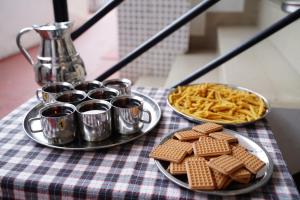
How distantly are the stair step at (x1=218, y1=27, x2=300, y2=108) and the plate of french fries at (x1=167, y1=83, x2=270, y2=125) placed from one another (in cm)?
46

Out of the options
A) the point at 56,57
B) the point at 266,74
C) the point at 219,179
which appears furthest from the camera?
the point at 266,74

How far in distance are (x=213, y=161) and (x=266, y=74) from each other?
1.28 metres

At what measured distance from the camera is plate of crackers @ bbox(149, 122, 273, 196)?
0.61 metres

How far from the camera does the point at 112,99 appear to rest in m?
0.83

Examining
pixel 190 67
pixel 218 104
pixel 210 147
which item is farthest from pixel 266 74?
pixel 210 147

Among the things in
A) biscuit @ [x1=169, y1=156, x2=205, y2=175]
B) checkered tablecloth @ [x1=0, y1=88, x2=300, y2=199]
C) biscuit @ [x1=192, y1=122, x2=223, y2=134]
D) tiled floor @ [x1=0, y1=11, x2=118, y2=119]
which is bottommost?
tiled floor @ [x1=0, y1=11, x2=118, y2=119]

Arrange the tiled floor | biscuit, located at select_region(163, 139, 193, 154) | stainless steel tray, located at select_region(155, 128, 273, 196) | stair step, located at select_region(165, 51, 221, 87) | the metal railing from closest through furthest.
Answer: stainless steel tray, located at select_region(155, 128, 273, 196) → biscuit, located at select_region(163, 139, 193, 154) → the metal railing → stair step, located at select_region(165, 51, 221, 87) → the tiled floor

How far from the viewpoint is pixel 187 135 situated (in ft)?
2.54

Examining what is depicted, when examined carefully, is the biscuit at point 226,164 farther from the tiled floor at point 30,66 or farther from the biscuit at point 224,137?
the tiled floor at point 30,66

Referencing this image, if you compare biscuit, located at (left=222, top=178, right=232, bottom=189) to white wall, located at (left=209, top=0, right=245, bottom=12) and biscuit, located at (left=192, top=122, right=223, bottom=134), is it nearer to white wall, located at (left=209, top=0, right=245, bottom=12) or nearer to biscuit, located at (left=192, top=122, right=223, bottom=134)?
biscuit, located at (left=192, top=122, right=223, bottom=134)

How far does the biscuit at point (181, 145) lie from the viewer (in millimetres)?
715

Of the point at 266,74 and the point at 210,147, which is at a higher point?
the point at 210,147

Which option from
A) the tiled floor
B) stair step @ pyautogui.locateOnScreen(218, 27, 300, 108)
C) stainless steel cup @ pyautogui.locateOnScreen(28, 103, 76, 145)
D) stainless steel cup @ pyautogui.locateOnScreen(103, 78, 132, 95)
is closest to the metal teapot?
stainless steel cup @ pyautogui.locateOnScreen(103, 78, 132, 95)

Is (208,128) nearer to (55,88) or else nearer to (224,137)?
(224,137)
